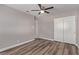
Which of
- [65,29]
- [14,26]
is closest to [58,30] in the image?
[65,29]

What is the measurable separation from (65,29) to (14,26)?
1.10m

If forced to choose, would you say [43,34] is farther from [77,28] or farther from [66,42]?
[77,28]

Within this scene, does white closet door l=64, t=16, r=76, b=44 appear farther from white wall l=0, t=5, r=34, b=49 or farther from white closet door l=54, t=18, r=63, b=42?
white wall l=0, t=5, r=34, b=49

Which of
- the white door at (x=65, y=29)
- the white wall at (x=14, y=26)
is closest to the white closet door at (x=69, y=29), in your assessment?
the white door at (x=65, y=29)

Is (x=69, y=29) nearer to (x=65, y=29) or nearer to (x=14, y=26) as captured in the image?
(x=65, y=29)

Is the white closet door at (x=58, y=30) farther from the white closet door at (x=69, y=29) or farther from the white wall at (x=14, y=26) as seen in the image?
the white wall at (x=14, y=26)

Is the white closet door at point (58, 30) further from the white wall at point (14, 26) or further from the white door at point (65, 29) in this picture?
the white wall at point (14, 26)

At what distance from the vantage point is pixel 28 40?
6.70 ft

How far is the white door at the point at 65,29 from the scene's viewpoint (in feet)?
6.23

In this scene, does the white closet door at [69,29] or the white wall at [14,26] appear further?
the white closet door at [69,29]

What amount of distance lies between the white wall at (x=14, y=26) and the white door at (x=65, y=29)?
52cm

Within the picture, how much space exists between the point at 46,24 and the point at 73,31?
59 cm

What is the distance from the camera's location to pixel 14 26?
2043 millimetres
